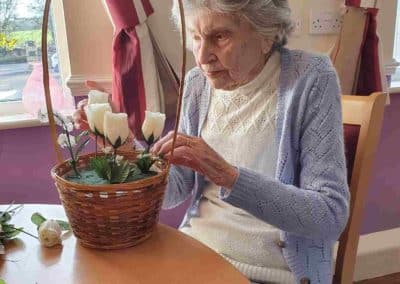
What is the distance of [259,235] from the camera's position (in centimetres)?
112

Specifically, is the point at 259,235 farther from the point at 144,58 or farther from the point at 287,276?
the point at 144,58

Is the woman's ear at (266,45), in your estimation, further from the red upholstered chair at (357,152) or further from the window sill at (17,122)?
the window sill at (17,122)

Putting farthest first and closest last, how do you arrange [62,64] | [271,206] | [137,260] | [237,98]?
Result: [62,64], [237,98], [271,206], [137,260]

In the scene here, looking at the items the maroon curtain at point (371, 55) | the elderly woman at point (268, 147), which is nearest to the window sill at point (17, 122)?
the elderly woman at point (268, 147)

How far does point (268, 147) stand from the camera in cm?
115

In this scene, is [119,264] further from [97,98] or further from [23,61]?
[23,61]

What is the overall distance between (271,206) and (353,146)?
0.33 m

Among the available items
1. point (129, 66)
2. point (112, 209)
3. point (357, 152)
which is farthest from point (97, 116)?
point (129, 66)

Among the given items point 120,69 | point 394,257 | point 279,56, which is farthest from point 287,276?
point 394,257

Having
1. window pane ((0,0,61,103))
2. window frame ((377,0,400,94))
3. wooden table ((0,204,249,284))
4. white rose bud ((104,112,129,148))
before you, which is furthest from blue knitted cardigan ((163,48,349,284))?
window frame ((377,0,400,94))

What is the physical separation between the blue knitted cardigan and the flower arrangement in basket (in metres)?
0.19

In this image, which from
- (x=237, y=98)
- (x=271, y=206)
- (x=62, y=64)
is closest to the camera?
(x=271, y=206)

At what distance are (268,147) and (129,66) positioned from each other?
2.19 ft

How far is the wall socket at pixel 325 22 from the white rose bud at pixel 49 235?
4.63ft
